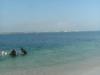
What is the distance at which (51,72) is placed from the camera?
347 inches

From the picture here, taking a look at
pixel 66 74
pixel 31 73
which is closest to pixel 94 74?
pixel 66 74

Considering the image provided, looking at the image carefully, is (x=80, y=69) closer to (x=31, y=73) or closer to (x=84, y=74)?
(x=84, y=74)

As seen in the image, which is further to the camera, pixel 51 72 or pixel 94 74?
pixel 51 72

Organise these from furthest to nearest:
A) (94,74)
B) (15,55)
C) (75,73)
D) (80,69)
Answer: (15,55) → (80,69) → (75,73) → (94,74)

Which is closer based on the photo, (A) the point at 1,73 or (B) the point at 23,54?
(A) the point at 1,73

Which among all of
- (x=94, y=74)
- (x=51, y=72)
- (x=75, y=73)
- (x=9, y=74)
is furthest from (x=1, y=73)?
(x=94, y=74)

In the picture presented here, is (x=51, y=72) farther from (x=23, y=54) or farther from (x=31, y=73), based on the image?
(x=23, y=54)

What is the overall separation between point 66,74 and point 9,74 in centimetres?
184

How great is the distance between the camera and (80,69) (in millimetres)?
9367

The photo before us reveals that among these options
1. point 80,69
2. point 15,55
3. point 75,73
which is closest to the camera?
point 75,73

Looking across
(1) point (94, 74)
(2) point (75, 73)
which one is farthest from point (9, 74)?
(1) point (94, 74)

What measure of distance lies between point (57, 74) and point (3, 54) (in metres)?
7.03

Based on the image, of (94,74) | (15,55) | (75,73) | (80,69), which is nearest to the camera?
(94,74)

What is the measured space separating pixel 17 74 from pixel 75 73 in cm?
186
